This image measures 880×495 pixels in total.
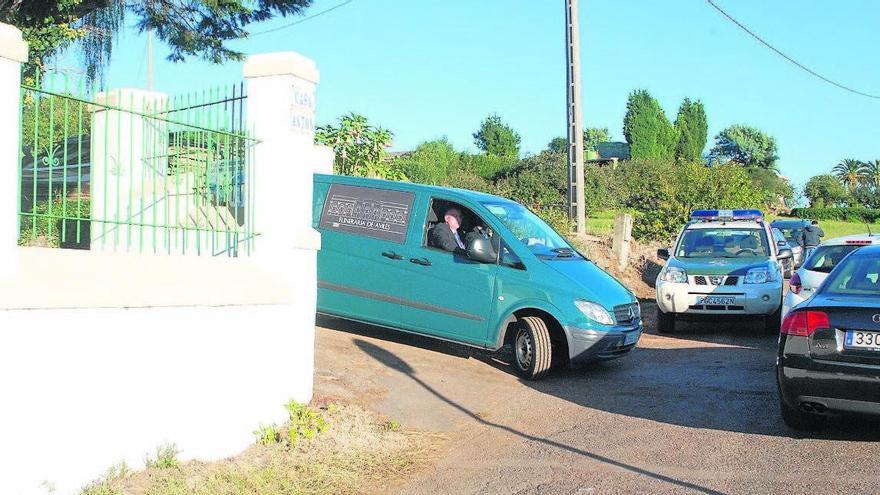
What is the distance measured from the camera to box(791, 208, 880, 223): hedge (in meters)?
68.3

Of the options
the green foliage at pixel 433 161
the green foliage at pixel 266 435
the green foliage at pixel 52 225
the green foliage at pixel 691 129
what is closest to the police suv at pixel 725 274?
the green foliage at pixel 266 435

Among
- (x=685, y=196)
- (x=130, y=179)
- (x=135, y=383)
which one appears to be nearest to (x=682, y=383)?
(x=135, y=383)

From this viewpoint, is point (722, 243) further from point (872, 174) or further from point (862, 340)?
point (872, 174)

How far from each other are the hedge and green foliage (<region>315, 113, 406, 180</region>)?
5884 cm

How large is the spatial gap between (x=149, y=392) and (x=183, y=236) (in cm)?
130

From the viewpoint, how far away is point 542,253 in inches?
393

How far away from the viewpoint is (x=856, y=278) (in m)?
7.27

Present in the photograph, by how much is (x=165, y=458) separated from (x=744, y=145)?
122 meters

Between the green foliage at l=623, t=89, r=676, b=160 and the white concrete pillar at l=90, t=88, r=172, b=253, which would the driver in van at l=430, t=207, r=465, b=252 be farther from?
the green foliage at l=623, t=89, r=676, b=160

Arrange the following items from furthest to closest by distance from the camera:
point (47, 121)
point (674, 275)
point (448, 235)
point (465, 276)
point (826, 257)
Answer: point (674, 275) < point (826, 257) < point (448, 235) < point (465, 276) < point (47, 121)

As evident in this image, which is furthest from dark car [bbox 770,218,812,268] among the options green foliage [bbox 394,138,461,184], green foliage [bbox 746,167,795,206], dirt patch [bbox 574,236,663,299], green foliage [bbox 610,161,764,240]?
green foliage [bbox 746,167,795,206]

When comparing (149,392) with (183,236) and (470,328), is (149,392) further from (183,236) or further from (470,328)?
(470,328)

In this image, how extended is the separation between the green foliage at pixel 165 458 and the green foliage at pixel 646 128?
90588 millimetres

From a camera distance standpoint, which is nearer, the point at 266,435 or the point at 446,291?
the point at 266,435
